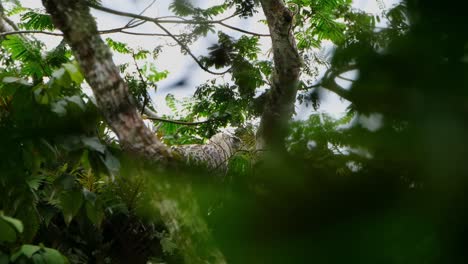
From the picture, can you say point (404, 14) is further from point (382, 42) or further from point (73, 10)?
point (73, 10)

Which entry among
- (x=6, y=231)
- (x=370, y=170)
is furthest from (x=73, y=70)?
(x=370, y=170)

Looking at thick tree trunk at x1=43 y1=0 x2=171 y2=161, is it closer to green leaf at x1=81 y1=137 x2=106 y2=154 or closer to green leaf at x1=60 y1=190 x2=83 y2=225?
green leaf at x1=81 y1=137 x2=106 y2=154

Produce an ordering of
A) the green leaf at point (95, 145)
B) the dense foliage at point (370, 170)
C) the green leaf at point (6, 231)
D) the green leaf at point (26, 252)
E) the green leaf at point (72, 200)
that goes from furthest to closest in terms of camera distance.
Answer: the green leaf at point (72, 200)
the green leaf at point (26, 252)
the green leaf at point (6, 231)
the green leaf at point (95, 145)
the dense foliage at point (370, 170)

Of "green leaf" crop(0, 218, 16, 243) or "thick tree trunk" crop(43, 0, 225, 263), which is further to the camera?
"green leaf" crop(0, 218, 16, 243)

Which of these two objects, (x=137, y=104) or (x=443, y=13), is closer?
(x=443, y=13)

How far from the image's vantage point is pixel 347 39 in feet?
1.01

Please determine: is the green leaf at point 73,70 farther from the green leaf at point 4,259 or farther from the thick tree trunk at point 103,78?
the green leaf at point 4,259

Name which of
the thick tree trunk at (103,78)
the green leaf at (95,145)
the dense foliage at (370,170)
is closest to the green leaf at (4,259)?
the green leaf at (95,145)

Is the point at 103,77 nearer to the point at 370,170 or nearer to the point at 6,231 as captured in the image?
the point at 6,231

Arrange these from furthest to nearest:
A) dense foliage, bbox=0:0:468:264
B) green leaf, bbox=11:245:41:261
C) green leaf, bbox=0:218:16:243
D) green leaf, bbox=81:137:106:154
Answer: green leaf, bbox=11:245:41:261 < green leaf, bbox=0:218:16:243 < green leaf, bbox=81:137:106:154 < dense foliage, bbox=0:0:468:264

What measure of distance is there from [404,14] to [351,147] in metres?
0.08

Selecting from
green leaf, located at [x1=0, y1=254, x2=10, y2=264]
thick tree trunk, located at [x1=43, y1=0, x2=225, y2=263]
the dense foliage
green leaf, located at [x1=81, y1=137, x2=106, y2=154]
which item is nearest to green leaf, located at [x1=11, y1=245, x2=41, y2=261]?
green leaf, located at [x1=0, y1=254, x2=10, y2=264]

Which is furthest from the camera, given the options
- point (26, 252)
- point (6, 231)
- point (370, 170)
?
point (26, 252)

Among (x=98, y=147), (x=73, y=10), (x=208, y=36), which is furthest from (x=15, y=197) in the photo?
(x=208, y=36)
